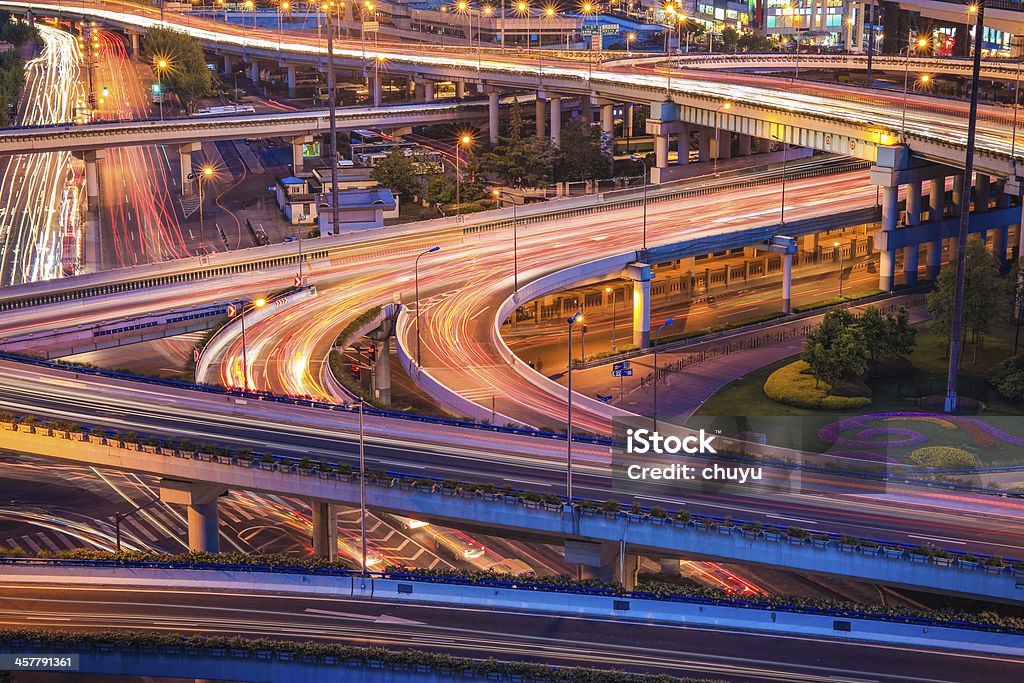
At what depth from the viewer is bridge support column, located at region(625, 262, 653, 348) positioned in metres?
102

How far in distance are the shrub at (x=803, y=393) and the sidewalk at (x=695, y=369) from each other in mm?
3401

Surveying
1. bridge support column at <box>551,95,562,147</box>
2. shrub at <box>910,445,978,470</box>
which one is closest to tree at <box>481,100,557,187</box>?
bridge support column at <box>551,95,562,147</box>

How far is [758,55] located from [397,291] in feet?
350

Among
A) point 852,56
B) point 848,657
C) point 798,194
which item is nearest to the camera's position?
point 848,657

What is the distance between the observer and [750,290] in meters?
116

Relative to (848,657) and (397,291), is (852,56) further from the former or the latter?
(848,657)

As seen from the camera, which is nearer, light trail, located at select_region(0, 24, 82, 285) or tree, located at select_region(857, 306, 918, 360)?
tree, located at select_region(857, 306, 918, 360)

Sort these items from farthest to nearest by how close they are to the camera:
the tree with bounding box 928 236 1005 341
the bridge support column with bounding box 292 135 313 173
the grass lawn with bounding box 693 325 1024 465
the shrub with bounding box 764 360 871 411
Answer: the bridge support column with bounding box 292 135 313 173 → the tree with bounding box 928 236 1005 341 → the shrub with bounding box 764 360 871 411 → the grass lawn with bounding box 693 325 1024 465

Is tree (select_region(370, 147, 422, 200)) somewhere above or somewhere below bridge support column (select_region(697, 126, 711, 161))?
below

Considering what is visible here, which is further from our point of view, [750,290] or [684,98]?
Answer: [684,98]

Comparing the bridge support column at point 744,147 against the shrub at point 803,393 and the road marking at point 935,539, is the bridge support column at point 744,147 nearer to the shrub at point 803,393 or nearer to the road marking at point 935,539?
the shrub at point 803,393

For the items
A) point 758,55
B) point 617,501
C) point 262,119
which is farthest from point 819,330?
point 758,55

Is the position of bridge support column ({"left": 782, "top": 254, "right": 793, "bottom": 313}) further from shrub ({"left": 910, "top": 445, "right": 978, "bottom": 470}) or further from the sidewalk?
shrub ({"left": 910, "top": 445, "right": 978, "bottom": 470})

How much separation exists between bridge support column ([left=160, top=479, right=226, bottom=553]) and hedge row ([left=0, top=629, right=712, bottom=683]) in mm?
13042
